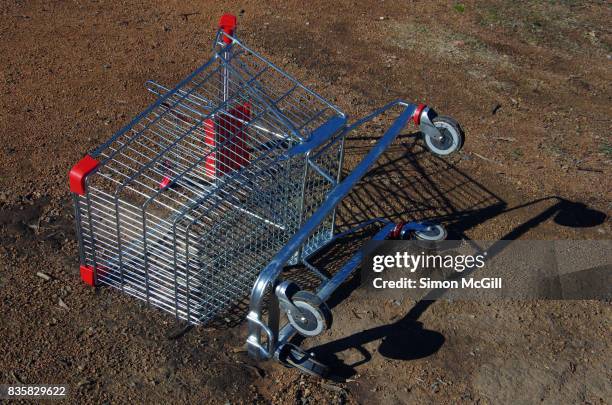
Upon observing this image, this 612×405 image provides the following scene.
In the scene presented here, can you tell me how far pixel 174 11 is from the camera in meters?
8.56

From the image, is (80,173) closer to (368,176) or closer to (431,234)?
(431,234)

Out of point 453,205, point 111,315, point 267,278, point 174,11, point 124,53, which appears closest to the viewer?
point 267,278

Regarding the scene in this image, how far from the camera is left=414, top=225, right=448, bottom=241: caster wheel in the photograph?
5516 millimetres

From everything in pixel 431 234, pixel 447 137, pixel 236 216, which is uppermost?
pixel 447 137

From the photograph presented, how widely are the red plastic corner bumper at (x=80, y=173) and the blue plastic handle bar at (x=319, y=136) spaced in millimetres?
1156

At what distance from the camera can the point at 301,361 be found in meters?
4.49

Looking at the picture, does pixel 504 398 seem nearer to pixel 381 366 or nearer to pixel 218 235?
pixel 381 366

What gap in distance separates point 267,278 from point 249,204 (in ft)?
3.48

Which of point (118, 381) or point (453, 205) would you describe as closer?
point (118, 381)

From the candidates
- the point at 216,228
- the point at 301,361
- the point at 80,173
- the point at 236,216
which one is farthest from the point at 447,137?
the point at 80,173

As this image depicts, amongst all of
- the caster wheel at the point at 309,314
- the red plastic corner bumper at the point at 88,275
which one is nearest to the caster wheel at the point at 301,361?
the caster wheel at the point at 309,314

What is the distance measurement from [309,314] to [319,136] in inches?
52.5

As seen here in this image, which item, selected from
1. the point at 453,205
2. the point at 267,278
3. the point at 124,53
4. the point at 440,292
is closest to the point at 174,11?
the point at 124,53

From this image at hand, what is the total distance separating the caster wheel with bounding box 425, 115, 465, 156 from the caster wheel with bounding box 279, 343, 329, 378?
180 centimetres
